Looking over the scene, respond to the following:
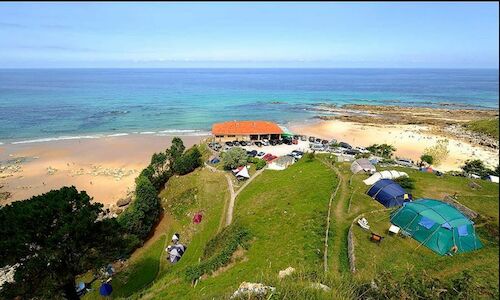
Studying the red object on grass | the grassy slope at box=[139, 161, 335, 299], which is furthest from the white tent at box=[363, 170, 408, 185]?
the red object on grass

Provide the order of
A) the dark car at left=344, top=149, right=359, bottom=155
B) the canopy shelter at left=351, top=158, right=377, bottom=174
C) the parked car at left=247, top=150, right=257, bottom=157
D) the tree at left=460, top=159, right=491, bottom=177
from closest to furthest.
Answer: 1. the canopy shelter at left=351, top=158, right=377, bottom=174
2. the tree at left=460, top=159, right=491, bottom=177
3. the parked car at left=247, top=150, right=257, bottom=157
4. the dark car at left=344, top=149, right=359, bottom=155

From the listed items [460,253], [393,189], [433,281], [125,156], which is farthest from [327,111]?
[433,281]

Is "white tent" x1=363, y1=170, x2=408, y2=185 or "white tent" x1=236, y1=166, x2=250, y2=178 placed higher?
"white tent" x1=363, y1=170, x2=408, y2=185

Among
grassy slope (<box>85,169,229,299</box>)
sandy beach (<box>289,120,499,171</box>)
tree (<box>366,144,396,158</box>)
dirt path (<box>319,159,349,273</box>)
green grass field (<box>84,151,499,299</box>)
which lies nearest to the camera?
green grass field (<box>84,151,499,299</box>)

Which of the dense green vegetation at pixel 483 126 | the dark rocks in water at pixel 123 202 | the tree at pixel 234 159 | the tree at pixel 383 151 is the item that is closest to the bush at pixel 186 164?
the tree at pixel 234 159

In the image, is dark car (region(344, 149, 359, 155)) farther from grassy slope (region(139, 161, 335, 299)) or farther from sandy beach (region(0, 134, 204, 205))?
sandy beach (region(0, 134, 204, 205))

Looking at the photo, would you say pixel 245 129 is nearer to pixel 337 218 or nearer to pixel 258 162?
pixel 258 162

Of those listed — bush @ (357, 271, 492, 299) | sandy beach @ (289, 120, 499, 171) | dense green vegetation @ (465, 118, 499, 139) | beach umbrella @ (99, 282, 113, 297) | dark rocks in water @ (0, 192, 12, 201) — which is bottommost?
beach umbrella @ (99, 282, 113, 297)
